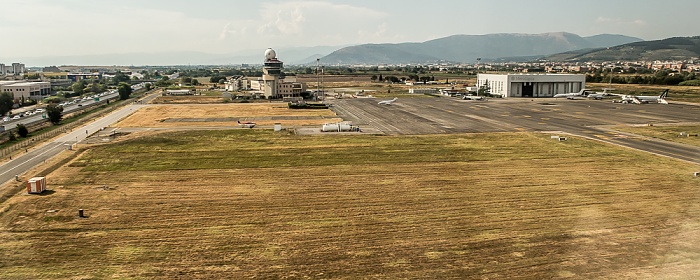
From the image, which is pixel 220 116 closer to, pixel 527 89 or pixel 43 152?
pixel 43 152

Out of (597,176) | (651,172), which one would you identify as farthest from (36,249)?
(651,172)

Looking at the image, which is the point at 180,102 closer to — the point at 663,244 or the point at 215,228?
the point at 215,228

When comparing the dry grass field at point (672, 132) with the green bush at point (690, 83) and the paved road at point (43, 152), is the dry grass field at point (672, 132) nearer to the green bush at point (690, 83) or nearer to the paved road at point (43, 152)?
the paved road at point (43, 152)

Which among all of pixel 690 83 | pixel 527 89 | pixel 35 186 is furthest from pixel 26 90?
pixel 690 83

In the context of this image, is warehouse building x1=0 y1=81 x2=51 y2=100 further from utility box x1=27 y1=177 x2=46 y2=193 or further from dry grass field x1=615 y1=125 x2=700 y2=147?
dry grass field x1=615 y1=125 x2=700 y2=147

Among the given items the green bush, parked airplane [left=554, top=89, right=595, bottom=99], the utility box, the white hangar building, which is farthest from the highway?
the green bush

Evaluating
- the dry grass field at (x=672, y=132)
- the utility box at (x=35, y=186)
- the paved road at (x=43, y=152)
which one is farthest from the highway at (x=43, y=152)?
the dry grass field at (x=672, y=132)
